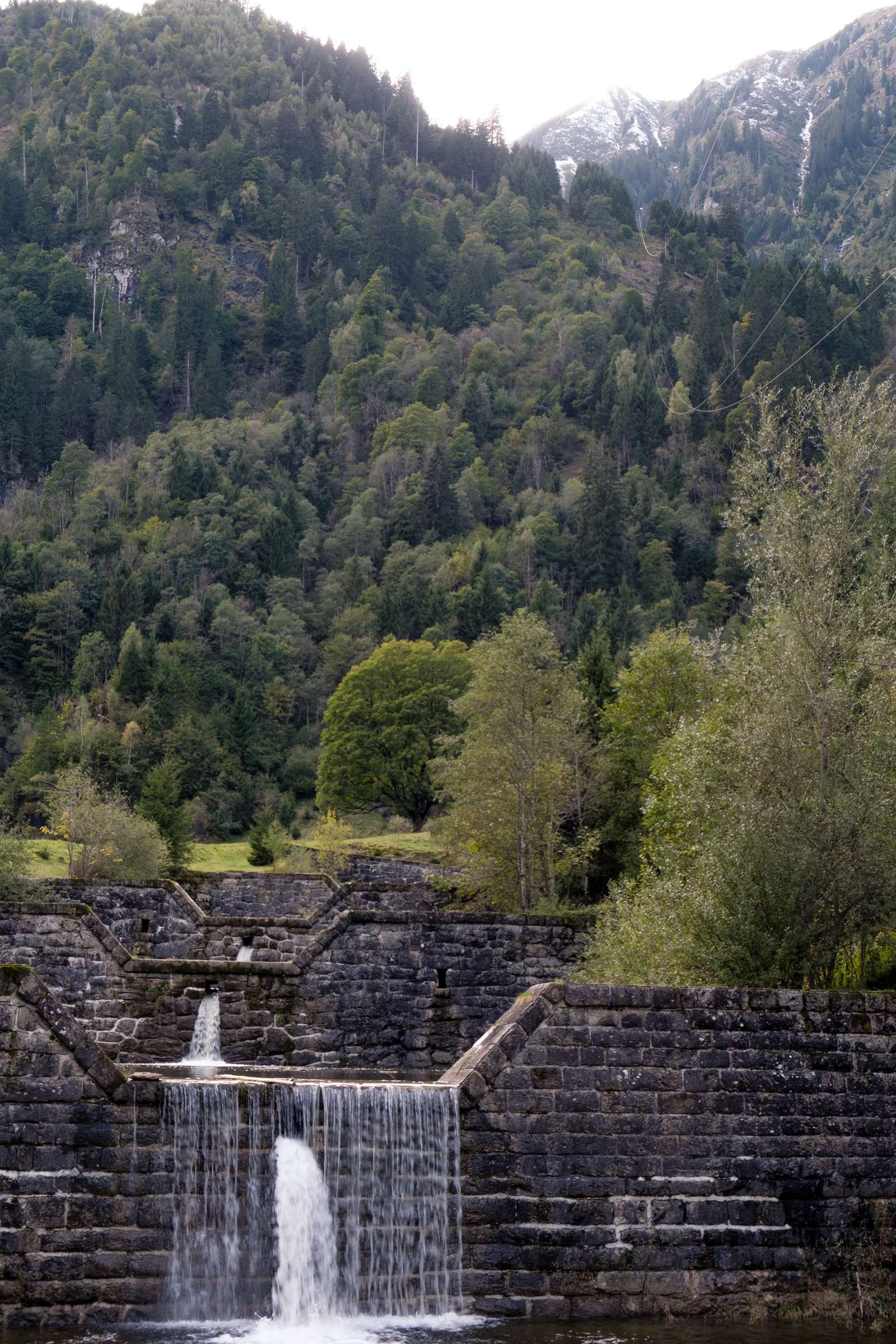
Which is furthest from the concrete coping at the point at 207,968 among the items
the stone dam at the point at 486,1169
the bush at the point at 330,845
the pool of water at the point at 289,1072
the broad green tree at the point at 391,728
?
the broad green tree at the point at 391,728

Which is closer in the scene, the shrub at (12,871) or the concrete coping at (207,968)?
the concrete coping at (207,968)

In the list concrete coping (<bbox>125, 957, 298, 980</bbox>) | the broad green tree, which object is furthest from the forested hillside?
concrete coping (<bbox>125, 957, 298, 980</bbox>)

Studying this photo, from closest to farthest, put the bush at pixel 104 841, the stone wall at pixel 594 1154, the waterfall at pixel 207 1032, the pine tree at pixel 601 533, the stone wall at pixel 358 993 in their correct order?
the stone wall at pixel 594 1154 → the waterfall at pixel 207 1032 → the stone wall at pixel 358 993 → the bush at pixel 104 841 → the pine tree at pixel 601 533

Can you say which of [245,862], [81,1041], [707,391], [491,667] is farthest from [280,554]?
[81,1041]

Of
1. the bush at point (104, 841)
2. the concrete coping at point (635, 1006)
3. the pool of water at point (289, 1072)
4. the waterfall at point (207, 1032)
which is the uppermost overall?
the bush at point (104, 841)

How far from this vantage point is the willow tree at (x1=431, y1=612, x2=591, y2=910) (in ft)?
108

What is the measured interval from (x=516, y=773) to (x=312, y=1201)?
65.4 ft

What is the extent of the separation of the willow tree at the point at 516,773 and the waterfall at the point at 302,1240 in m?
16.9

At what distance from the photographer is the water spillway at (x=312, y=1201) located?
13898 millimetres

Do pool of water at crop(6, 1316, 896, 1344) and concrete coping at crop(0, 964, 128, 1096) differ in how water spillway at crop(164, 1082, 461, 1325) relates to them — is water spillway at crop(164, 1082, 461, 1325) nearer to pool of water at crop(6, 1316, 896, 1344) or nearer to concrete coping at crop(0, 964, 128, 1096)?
pool of water at crop(6, 1316, 896, 1344)

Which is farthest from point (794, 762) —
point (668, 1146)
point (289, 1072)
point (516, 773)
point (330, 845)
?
point (330, 845)

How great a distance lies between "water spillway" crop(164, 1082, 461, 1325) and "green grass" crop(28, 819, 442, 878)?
27.8m

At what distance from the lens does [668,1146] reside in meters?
14.6

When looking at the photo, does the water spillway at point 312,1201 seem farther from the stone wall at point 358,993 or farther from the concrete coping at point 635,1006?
the stone wall at point 358,993
